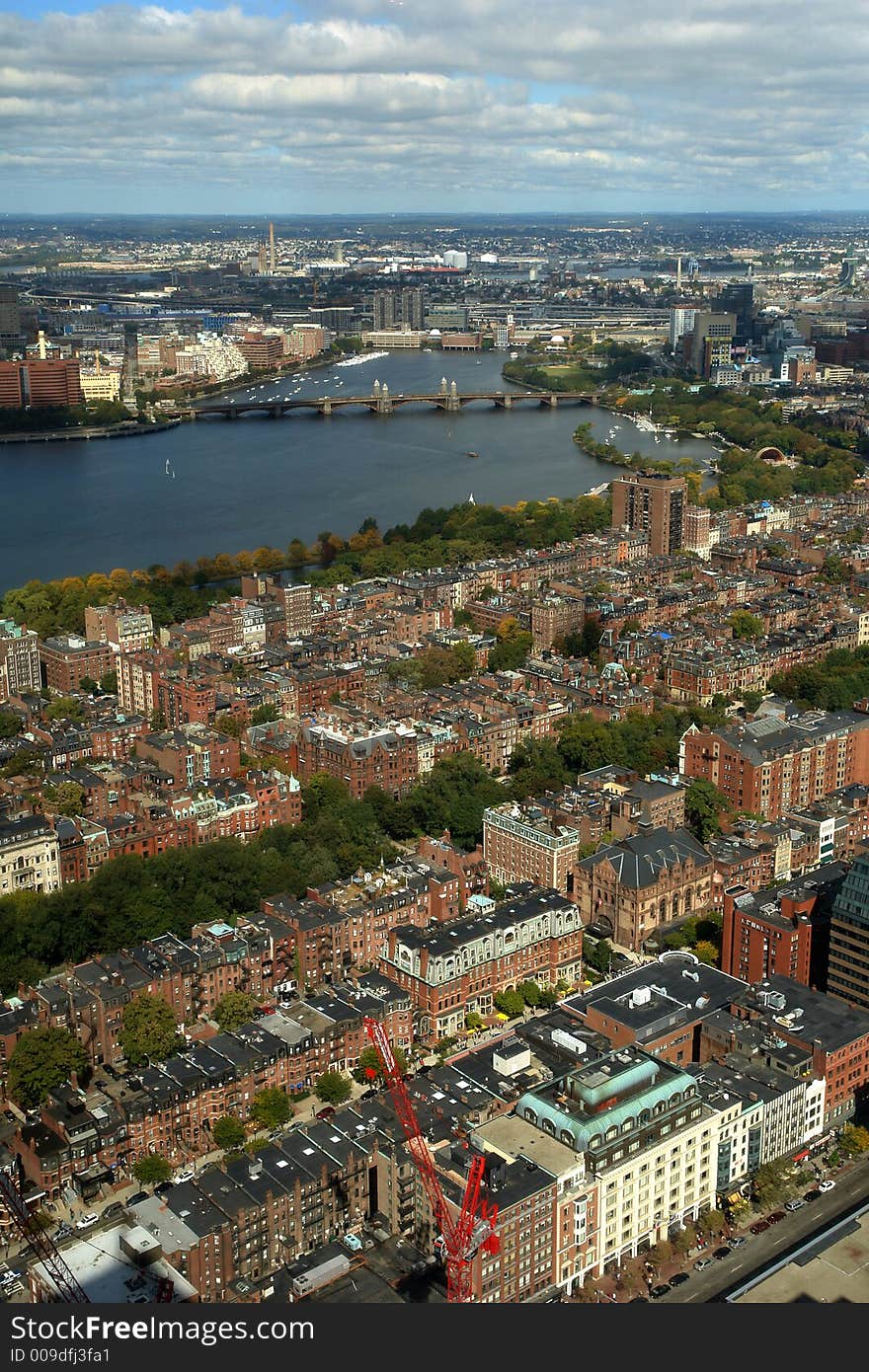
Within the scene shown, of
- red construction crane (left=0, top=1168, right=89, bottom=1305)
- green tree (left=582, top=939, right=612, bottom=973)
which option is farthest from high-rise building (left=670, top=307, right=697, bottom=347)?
red construction crane (left=0, top=1168, right=89, bottom=1305)

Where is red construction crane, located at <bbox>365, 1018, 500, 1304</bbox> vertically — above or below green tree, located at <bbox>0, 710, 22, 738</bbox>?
above

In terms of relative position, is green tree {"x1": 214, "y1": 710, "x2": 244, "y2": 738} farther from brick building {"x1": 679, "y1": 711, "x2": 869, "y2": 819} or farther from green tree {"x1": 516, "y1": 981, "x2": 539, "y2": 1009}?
green tree {"x1": 516, "y1": 981, "x2": 539, "y2": 1009}

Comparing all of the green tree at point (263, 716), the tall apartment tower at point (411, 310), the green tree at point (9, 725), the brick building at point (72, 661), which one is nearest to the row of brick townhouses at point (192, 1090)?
the green tree at point (263, 716)

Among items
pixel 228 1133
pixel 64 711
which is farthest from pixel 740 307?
pixel 228 1133

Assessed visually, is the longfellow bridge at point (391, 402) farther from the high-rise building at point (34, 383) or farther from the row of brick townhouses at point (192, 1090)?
the row of brick townhouses at point (192, 1090)

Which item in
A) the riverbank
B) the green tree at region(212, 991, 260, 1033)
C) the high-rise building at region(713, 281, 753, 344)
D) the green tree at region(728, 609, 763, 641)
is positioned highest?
the high-rise building at region(713, 281, 753, 344)

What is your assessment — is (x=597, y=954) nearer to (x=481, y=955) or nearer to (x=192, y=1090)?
(x=481, y=955)
